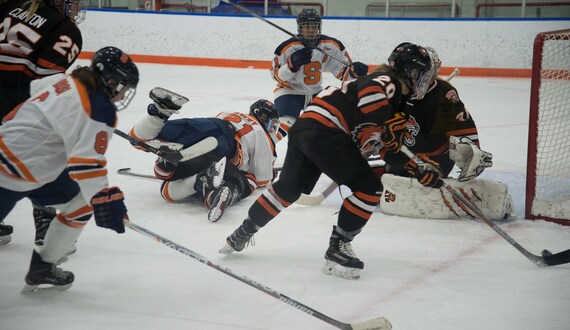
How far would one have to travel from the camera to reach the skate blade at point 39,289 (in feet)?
7.95

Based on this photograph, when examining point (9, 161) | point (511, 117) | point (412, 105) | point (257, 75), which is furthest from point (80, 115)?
point (257, 75)

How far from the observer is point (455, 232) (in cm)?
327

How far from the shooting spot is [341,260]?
2.68 m

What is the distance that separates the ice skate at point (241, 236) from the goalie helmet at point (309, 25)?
2.15 m

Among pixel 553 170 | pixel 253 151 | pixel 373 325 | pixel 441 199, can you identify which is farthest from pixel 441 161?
pixel 373 325

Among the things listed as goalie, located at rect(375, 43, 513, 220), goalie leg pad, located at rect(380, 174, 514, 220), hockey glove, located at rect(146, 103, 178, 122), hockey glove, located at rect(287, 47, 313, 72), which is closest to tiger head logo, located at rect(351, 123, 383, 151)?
goalie, located at rect(375, 43, 513, 220)

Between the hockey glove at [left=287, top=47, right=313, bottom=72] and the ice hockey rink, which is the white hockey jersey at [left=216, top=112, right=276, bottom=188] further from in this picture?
the hockey glove at [left=287, top=47, right=313, bottom=72]

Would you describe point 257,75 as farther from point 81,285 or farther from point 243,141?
point 81,285

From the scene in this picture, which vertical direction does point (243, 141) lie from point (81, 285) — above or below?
above

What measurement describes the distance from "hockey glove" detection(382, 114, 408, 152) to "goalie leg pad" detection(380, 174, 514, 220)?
0.75 meters

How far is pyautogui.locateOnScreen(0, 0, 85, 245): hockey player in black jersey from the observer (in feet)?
9.08

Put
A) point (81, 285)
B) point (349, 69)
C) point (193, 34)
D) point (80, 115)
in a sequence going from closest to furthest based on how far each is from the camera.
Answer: point (80, 115), point (81, 285), point (349, 69), point (193, 34)

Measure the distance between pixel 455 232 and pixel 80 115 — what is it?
196 centimetres

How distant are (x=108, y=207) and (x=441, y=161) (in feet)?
6.97
